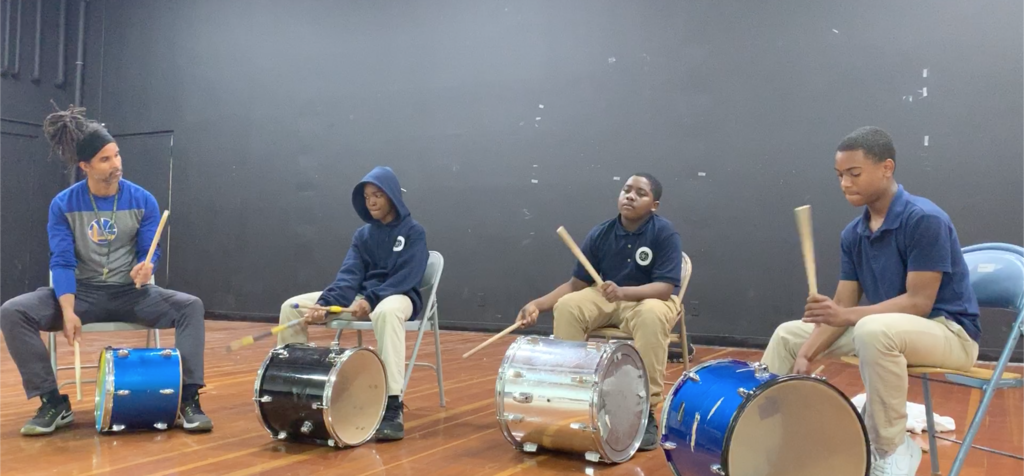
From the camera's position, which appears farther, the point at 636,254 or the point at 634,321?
the point at 636,254

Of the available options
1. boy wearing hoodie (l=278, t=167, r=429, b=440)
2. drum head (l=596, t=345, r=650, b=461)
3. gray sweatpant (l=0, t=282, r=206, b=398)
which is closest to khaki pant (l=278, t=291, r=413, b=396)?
boy wearing hoodie (l=278, t=167, r=429, b=440)

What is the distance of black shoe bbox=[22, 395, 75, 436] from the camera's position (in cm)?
272

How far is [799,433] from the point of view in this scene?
78.2 inches

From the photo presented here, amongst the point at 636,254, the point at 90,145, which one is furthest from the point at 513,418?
the point at 90,145

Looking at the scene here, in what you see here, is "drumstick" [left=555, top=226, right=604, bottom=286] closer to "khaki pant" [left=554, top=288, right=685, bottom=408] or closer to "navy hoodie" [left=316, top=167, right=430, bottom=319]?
"khaki pant" [left=554, top=288, right=685, bottom=408]

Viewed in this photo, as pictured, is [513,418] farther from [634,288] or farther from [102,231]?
[102,231]

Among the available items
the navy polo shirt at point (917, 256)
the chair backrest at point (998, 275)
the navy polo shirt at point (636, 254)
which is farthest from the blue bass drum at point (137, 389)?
the chair backrest at point (998, 275)

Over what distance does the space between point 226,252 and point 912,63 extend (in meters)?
6.82

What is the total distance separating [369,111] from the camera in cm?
762

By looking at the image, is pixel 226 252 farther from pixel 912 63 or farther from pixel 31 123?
pixel 912 63

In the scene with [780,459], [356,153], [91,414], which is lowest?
[91,414]

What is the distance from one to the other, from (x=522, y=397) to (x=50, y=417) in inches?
68.9

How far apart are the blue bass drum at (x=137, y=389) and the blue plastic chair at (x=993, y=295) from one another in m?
2.46

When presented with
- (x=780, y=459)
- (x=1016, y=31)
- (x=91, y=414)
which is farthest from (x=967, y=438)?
(x=1016, y=31)
